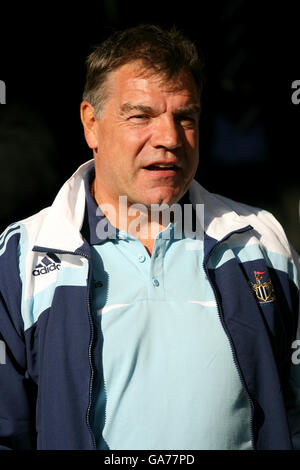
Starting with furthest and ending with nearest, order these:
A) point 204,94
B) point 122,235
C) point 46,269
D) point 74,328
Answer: point 204,94
point 122,235
point 46,269
point 74,328

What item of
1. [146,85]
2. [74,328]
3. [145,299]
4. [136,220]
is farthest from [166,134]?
[74,328]

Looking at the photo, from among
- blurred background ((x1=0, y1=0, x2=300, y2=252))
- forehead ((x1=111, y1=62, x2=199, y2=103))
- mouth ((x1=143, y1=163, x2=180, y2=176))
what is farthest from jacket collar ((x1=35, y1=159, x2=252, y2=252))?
blurred background ((x1=0, y1=0, x2=300, y2=252))

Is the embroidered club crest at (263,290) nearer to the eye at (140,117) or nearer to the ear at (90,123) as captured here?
the eye at (140,117)

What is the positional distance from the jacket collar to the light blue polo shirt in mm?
114

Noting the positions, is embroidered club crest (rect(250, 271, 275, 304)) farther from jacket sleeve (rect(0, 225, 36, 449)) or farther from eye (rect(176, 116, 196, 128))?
jacket sleeve (rect(0, 225, 36, 449))

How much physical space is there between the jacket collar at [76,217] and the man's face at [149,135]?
136mm

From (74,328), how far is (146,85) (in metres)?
0.77

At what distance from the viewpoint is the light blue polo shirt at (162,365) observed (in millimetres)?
1691

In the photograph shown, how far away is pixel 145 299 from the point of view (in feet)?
5.91

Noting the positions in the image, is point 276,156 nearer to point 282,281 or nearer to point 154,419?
point 282,281

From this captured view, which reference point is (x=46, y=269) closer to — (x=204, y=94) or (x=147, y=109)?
(x=147, y=109)

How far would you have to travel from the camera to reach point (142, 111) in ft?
6.16

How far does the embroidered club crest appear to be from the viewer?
1.85 m

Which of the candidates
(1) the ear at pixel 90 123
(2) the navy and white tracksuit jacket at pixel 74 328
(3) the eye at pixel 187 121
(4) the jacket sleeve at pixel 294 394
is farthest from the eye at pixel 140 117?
(4) the jacket sleeve at pixel 294 394
